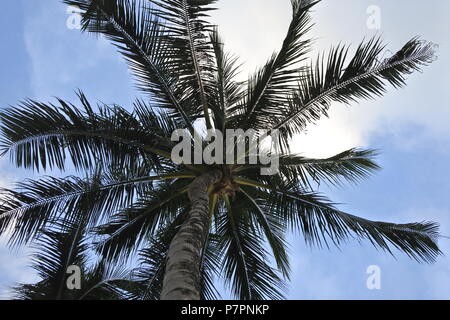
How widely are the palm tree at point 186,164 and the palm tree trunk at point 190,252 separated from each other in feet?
0.49

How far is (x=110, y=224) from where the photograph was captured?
26.8 ft

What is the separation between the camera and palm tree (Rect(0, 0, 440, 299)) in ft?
24.6

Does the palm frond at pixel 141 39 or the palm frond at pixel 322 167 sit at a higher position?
the palm frond at pixel 141 39

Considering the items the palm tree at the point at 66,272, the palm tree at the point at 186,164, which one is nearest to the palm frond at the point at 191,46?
the palm tree at the point at 186,164

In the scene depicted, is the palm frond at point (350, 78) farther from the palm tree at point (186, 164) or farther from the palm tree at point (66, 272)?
the palm tree at point (66, 272)

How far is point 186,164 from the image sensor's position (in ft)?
25.9

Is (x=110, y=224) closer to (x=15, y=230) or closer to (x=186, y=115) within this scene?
(x=15, y=230)

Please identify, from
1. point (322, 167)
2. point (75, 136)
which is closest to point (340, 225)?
point (322, 167)

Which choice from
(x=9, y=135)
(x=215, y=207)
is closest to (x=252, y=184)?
(x=215, y=207)

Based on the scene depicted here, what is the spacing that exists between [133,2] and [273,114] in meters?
2.87

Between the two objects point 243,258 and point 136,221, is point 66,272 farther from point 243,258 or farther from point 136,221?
point 243,258

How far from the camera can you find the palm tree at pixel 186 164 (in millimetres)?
7504

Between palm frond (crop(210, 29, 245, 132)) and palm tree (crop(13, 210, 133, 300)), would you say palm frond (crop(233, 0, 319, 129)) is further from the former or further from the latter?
palm tree (crop(13, 210, 133, 300))

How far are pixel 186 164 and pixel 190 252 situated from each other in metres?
2.40
